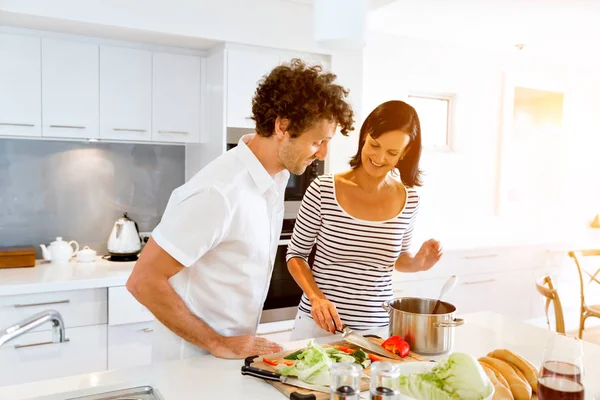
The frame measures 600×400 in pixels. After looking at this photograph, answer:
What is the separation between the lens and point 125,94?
291cm

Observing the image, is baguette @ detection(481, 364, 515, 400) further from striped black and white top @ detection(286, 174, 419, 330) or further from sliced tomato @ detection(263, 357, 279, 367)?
striped black and white top @ detection(286, 174, 419, 330)

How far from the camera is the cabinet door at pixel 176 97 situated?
2.99m

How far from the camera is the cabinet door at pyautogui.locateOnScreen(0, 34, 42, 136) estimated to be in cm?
263

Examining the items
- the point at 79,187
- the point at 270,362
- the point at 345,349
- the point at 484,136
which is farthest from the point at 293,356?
the point at 484,136

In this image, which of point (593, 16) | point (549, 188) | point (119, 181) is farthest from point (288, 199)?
point (549, 188)

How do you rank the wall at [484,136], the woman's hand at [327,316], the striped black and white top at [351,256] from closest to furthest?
the woman's hand at [327,316] < the striped black and white top at [351,256] < the wall at [484,136]

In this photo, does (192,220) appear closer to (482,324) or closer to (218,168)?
(218,168)

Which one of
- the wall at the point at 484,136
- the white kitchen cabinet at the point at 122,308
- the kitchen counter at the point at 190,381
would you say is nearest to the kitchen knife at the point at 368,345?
the kitchen counter at the point at 190,381

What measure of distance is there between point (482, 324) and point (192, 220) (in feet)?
3.38

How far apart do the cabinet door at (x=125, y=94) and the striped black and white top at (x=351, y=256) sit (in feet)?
5.04

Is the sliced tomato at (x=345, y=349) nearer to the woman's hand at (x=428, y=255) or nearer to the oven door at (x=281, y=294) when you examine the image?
the woman's hand at (x=428, y=255)

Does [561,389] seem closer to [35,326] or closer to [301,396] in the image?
[301,396]

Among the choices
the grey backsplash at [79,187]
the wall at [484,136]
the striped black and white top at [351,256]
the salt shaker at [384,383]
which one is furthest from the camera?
the wall at [484,136]

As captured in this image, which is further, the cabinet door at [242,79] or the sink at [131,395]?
the cabinet door at [242,79]
